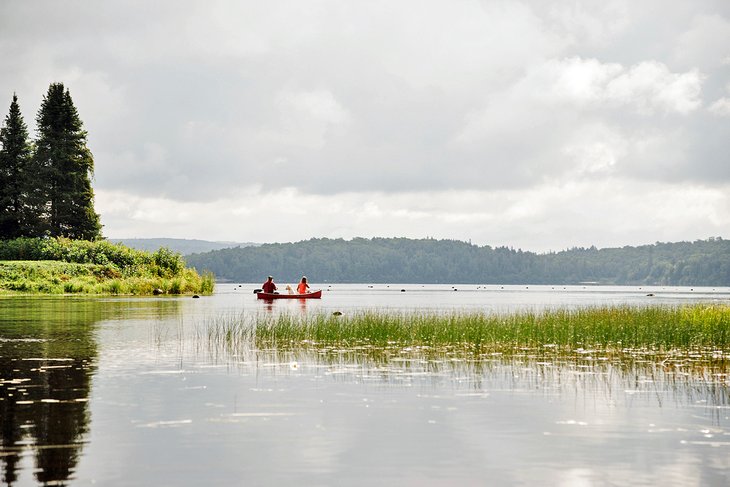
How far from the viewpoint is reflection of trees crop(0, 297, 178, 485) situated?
37.5ft

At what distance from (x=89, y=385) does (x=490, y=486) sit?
11.2 metres

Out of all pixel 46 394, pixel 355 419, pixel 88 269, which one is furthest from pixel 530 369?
pixel 88 269

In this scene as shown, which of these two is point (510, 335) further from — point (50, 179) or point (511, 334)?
point (50, 179)

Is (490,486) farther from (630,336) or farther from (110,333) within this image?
(110,333)

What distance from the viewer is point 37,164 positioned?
8588 centimetres

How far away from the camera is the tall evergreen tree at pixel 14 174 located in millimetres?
84938

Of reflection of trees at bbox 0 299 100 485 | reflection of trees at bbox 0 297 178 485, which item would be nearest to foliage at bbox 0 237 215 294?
reflection of trees at bbox 0 297 178 485

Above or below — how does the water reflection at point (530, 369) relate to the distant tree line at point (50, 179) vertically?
below

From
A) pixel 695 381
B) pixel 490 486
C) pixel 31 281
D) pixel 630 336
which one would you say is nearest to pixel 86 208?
pixel 31 281

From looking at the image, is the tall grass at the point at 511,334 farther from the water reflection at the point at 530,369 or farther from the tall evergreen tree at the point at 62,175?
the tall evergreen tree at the point at 62,175

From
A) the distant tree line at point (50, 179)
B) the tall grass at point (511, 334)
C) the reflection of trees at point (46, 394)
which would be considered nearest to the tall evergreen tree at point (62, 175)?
the distant tree line at point (50, 179)

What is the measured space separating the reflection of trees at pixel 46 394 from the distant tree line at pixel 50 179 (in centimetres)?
5133

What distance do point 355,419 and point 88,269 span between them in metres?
67.1

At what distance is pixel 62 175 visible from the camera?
8550 centimetres
